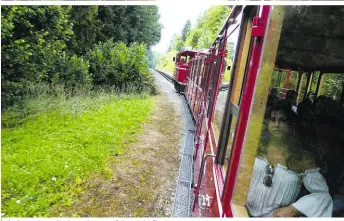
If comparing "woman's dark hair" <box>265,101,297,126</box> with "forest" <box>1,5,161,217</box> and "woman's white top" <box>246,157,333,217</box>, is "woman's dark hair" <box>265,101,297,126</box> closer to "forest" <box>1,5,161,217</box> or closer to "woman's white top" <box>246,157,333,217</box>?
"woman's white top" <box>246,157,333,217</box>

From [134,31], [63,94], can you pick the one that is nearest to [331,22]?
[63,94]

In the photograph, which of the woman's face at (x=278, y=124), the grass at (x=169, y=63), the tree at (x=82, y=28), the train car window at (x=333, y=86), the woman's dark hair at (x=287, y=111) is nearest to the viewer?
the woman's face at (x=278, y=124)

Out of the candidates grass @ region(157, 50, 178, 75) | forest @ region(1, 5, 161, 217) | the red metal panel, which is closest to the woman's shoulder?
the red metal panel

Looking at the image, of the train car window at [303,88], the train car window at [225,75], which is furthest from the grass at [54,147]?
the train car window at [303,88]

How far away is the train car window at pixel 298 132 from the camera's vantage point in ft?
4.86

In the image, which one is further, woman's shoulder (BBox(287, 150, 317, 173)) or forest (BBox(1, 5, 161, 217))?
forest (BBox(1, 5, 161, 217))

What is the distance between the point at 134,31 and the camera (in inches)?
682

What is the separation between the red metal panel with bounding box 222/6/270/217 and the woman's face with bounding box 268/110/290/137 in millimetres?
1935

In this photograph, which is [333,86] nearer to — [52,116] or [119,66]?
[52,116]

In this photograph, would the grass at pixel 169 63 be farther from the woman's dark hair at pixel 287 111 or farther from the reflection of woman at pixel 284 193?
the reflection of woman at pixel 284 193

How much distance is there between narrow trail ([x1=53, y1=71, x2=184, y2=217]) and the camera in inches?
150

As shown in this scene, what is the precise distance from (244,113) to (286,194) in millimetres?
957

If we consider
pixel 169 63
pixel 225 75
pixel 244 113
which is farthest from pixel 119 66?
pixel 169 63

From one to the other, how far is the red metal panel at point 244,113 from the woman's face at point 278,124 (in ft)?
6.35
